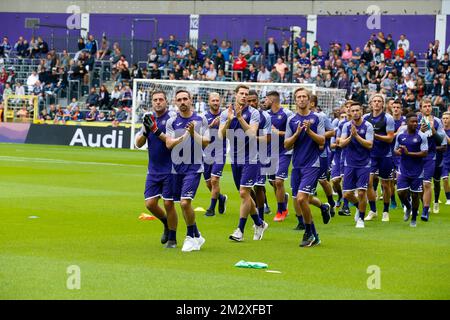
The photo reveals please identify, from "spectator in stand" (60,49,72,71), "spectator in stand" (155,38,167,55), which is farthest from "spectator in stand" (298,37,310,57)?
"spectator in stand" (60,49,72,71)

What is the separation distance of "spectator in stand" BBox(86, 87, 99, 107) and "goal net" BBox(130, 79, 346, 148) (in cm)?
488

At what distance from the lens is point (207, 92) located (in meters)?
38.8

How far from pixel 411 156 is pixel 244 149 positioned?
175 inches

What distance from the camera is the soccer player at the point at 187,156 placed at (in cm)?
1380

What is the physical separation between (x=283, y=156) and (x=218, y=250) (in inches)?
193

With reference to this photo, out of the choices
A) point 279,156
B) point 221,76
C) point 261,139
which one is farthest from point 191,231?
point 221,76

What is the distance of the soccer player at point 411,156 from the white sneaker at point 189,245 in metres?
6.16

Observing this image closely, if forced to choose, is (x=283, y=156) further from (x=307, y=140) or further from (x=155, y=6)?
(x=155, y=6)

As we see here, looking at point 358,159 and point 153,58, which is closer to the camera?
point 358,159

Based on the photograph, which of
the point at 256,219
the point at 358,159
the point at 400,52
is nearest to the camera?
the point at 256,219

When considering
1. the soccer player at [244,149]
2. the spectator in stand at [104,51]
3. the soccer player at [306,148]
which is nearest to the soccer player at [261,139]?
the soccer player at [244,149]

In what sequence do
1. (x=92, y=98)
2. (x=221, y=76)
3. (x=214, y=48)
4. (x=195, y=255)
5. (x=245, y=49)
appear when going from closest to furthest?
(x=195, y=255) < (x=221, y=76) < (x=92, y=98) < (x=245, y=49) < (x=214, y=48)

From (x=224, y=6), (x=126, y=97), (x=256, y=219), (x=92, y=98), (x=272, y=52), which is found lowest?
(x=256, y=219)

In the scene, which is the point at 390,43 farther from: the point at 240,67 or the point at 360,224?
the point at 360,224
